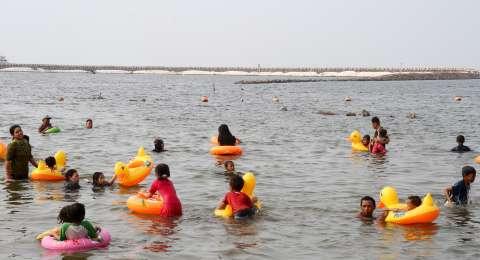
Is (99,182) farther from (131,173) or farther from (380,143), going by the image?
(380,143)

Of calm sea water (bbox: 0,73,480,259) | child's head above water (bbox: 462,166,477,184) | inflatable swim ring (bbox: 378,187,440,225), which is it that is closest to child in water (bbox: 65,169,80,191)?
calm sea water (bbox: 0,73,480,259)

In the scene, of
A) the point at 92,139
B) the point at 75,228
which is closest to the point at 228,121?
the point at 92,139

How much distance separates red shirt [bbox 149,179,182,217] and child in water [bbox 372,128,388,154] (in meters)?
11.2

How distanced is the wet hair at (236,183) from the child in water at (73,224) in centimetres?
310

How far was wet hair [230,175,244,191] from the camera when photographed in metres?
12.3

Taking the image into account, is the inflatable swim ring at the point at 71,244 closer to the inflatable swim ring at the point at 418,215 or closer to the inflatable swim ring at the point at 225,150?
the inflatable swim ring at the point at 418,215

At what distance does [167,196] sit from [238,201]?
54.9 inches

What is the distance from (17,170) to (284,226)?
24.2 ft

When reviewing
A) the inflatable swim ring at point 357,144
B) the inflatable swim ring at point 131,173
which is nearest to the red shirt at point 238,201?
the inflatable swim ring at point 131,173

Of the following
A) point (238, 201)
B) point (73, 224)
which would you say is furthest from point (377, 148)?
point (73, 224)

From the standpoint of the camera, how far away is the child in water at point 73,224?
10.1 meters

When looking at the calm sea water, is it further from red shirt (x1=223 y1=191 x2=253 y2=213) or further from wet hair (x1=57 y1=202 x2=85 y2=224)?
wet hair (x1=57 y1=202 x2=85 y2=224)

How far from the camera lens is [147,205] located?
1268 centimetres

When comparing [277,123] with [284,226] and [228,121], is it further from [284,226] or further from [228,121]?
[284,226]
